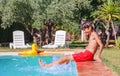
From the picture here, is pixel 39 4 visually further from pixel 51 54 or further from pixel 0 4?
pixel 51 54

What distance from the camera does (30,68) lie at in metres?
12.9

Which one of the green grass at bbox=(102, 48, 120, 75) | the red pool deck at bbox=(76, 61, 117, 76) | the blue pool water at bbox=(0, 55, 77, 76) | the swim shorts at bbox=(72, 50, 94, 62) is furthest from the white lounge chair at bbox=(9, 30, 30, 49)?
the swim shorts at bbox=(72, 50, 94, 62)

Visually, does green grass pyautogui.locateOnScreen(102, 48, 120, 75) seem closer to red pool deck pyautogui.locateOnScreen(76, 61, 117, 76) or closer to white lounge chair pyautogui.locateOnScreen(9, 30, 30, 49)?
red pool deck pyautogui.locateOnScreen(76, 61, 117, 76)

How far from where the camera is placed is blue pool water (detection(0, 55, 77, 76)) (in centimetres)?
1120

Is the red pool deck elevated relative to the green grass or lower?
elevated

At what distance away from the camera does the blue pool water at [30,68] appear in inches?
441

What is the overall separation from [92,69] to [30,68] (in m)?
4.55

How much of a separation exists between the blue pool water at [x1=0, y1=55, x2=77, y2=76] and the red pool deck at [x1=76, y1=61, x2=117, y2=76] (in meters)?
1.02

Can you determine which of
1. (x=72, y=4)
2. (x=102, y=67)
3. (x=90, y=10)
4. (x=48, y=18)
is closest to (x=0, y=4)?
(x=48, y=18)

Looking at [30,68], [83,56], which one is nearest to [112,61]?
[30,68]

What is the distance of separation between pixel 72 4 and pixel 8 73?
9.02m

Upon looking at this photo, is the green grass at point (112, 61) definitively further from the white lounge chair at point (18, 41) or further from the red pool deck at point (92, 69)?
the white lounge chair at point (18, 41)

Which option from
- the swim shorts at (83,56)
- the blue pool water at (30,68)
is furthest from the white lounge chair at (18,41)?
the swim shorts at (83,56)

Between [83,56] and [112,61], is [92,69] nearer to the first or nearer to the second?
[83,56]
